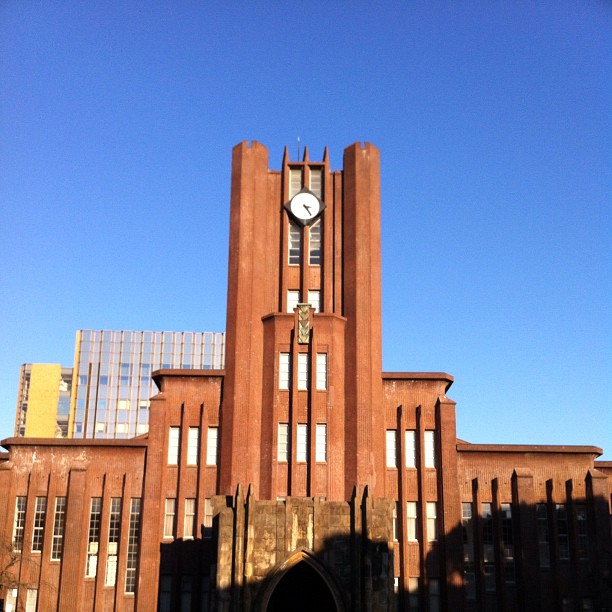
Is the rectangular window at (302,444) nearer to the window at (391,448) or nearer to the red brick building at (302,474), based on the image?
the red brick building at (302,474)

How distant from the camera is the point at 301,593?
42.9 meters

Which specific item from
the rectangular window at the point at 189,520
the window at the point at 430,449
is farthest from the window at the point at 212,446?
the window at the point at 430,449

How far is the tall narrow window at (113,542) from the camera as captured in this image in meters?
42.9

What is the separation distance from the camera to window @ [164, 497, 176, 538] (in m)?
43.3

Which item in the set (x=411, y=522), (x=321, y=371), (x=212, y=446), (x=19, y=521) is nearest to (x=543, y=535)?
(x=411, y=522)

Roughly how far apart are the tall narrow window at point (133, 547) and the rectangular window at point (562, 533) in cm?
2106

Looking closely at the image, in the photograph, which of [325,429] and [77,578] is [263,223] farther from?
[77,578]

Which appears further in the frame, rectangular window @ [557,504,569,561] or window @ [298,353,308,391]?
rectangular window @ [557,504,569,561]

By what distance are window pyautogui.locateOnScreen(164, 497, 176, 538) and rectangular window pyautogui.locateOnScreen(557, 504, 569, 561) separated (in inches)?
760

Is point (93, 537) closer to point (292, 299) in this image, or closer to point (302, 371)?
point (302, 371)

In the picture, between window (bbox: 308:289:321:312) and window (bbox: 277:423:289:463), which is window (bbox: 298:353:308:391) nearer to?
window (bbox: 277:423:289:463)

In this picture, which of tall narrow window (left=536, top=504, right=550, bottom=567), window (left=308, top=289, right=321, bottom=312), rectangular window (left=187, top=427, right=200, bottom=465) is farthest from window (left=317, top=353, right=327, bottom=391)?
tall narrow window (left=536, top=504, right=550, bottom=567)

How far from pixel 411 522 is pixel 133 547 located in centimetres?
1387

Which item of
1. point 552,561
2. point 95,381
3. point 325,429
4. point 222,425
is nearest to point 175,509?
point 222,425
